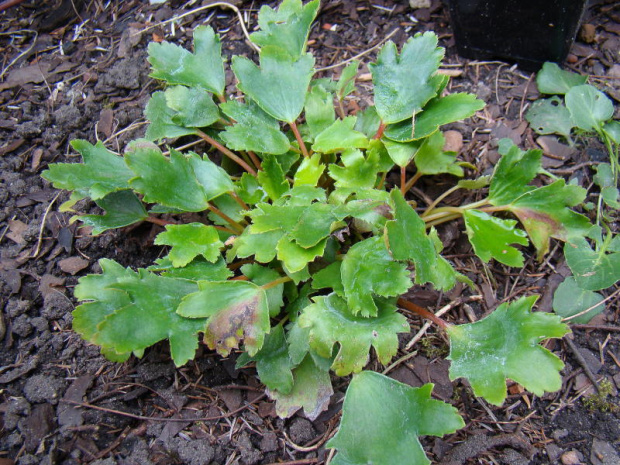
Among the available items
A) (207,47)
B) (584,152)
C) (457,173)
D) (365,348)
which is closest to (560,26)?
(584,152)

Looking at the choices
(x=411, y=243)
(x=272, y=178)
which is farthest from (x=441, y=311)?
(x=272, y=178)

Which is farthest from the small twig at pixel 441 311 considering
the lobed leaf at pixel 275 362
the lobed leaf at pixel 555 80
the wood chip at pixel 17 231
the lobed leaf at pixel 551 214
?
the wood chip at pixel 17 231

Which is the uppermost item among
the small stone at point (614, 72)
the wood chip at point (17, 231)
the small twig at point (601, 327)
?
the small stone at point (614, 72)

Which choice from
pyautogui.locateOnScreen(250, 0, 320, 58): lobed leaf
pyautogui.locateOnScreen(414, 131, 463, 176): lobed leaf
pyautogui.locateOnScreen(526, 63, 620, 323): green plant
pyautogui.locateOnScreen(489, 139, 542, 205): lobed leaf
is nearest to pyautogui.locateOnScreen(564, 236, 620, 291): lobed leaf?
pyautogui.locateOnScreen(526, 63, 620, 323): green plant

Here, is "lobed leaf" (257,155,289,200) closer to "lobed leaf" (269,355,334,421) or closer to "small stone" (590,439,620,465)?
"lobed leaf" (269,355,334,421)

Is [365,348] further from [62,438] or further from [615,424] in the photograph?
[62,438]

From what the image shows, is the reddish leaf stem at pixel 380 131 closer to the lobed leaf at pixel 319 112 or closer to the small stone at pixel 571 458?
the lobed leaf at pixel 319 112
